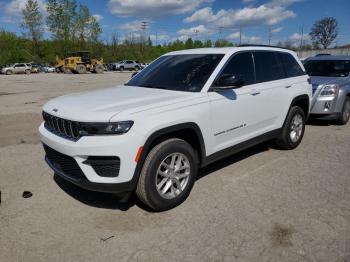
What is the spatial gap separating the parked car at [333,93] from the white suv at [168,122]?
2.53 m

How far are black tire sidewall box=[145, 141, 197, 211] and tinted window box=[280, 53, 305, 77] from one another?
115 inches

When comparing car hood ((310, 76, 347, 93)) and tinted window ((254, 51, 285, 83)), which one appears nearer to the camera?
tinted window ((254, 51, 285, 83))

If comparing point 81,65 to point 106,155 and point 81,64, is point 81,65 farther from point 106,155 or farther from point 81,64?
point 106,155

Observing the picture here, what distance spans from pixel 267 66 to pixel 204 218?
9.44ft

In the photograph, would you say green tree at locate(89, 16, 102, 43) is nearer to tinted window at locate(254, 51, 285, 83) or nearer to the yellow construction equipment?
the yellow construction equipment

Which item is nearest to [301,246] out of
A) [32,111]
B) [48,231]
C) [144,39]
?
[48,231]

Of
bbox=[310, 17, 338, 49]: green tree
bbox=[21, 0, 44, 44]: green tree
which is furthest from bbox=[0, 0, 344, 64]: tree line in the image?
bbox=[310, 17, 338, 49]: green tree

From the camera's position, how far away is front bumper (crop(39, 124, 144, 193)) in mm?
3293

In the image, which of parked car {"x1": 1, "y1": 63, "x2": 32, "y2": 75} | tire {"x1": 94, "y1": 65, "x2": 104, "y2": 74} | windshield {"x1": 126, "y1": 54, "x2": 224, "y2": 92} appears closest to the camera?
windshield {"x1": 126, "y1": 54, "x2": 224, "y2": 92}

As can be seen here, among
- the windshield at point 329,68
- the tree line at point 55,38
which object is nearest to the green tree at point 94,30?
the tree line at point 55,38

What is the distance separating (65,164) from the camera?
3717 millimetres

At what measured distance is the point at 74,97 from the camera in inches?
170

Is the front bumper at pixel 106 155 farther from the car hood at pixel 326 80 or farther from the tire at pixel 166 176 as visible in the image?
the car hood at pixel 326 80

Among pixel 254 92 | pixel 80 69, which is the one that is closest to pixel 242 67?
pixel 254 92
